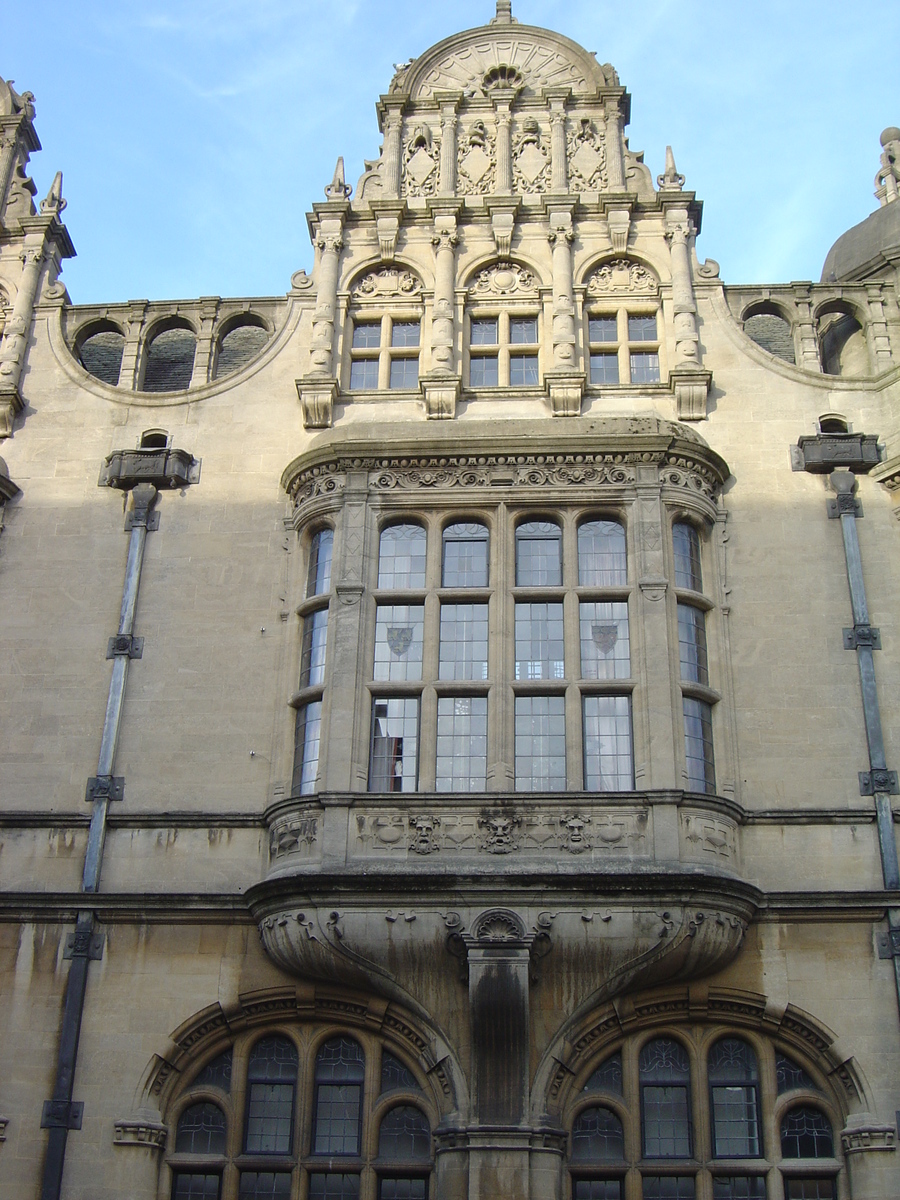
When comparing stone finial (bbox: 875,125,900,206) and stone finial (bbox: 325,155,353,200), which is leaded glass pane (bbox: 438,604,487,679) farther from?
stone finial (bbox: 875,125,900,206)

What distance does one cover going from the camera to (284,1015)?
15.5 m

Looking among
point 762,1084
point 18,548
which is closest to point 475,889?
point 762,1084

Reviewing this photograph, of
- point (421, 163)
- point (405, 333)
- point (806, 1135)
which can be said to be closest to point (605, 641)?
point (806, 1135)

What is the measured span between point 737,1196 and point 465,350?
38.2 ft

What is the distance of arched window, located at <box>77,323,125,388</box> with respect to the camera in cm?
2080

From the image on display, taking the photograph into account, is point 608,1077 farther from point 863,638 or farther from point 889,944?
point 863,638

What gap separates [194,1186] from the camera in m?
15.0

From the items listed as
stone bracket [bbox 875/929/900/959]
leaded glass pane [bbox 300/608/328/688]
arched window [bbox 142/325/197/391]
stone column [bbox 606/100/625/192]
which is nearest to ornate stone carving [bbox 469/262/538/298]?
stone column [bbox 606/100/625/192]

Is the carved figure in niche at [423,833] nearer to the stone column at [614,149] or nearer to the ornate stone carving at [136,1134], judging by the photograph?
the ornate stone carving at [136,1134]

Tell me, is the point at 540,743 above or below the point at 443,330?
below

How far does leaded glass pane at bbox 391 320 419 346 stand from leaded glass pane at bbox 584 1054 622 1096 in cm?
1045

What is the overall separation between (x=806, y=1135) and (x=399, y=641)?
24.1 ft

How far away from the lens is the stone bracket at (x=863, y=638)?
664 inches

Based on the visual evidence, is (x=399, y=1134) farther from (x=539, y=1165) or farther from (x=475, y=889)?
(x=475, y=889)
